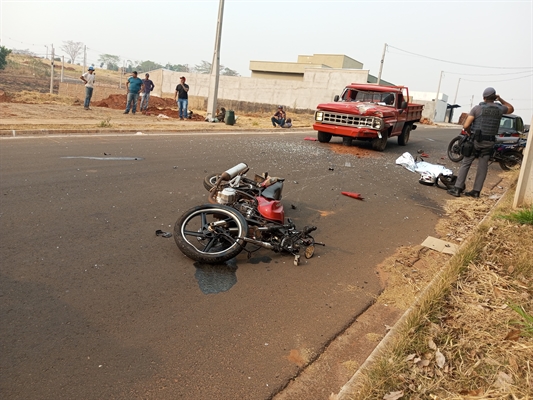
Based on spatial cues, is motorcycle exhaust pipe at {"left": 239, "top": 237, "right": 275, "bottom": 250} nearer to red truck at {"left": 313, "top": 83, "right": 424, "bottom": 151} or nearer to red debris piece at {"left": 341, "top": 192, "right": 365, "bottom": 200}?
red debris piece at {"left": 341, "top": 192, "right": 365, "bottom": 200}

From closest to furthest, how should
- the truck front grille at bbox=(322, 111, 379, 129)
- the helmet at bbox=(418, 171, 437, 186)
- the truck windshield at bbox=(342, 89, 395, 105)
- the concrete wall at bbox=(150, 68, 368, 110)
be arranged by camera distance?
the helmet at bbox=(418, 171, 437, 186)
the truck front grille at bbox=(322, 111, 379, 129)
the truck windshield at bbox=(342, 89, 395, 105)
the concrete wall at bbox=(150, 68, 368, 110)

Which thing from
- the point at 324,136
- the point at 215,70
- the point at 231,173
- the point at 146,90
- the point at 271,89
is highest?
the point at 271,89

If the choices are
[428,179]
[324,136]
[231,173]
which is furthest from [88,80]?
[231,173]

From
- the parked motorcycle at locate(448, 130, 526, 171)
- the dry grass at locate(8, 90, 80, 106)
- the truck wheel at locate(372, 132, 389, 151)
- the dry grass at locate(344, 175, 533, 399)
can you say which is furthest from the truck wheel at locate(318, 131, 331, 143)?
the dry grass at locate(8, 90, 80, 106)

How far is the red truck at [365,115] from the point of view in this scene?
13.5 metres

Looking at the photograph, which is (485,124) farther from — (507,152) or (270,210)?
(507,152)

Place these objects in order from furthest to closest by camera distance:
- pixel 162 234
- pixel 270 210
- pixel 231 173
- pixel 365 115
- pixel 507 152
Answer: pixel 507 152, pixel 365 115, pixel 231 173, pixel 162 234, pixel 270 210

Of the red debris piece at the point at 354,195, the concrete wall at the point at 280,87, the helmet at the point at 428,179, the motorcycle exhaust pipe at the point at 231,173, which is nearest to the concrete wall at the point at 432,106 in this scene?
the concrete wall at the point at 280,87

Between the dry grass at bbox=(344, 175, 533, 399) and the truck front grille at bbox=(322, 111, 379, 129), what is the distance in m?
8.62

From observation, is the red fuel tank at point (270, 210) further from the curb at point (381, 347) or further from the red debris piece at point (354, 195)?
the red debris piece at point (354, 195)

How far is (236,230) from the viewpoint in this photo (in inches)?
189

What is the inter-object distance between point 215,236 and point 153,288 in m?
0.95

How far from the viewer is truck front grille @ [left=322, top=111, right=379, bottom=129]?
13499 mm

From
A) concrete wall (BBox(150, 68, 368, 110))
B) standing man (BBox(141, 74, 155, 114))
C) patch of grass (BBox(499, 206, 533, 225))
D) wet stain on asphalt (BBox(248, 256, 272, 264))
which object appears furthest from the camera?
concrete wall (BBox(150, 68, 368, 110))
